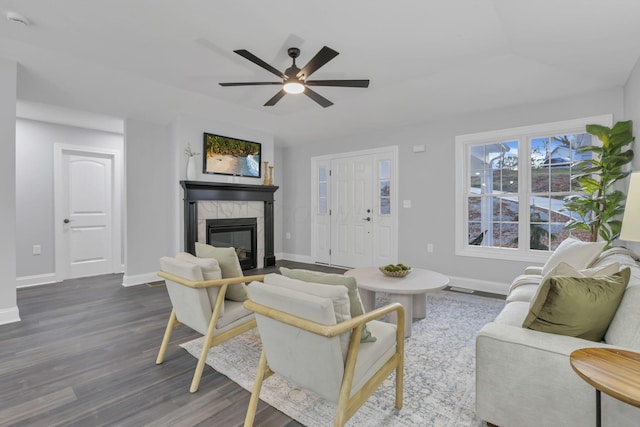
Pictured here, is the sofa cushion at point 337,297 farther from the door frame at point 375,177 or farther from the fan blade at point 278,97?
the door frame at point 375,177

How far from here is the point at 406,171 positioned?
5.02m

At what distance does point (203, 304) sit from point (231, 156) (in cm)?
373

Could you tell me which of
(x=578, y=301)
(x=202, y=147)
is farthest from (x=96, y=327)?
(x=578, y=301)

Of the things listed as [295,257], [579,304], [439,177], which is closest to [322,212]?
[295,257]

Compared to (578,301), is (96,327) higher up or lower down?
lower down

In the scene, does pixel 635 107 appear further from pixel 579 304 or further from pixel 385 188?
pixel 385 188

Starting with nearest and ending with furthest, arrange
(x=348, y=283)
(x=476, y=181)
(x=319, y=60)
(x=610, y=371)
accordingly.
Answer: (x=610, y=371), (x=348, y=283), (x=319, y=60), (x=476, y=181)

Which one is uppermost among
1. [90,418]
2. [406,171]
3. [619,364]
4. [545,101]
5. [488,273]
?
[545,101]

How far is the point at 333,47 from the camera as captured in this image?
2.98 metres

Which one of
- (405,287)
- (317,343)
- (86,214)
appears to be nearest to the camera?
(317,343)

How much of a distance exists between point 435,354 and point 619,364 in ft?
4.75

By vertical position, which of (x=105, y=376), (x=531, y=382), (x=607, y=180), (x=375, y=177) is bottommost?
(x=105, y=376)

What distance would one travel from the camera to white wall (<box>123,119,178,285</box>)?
15.1 ft

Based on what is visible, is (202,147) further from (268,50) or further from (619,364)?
(619,364)
